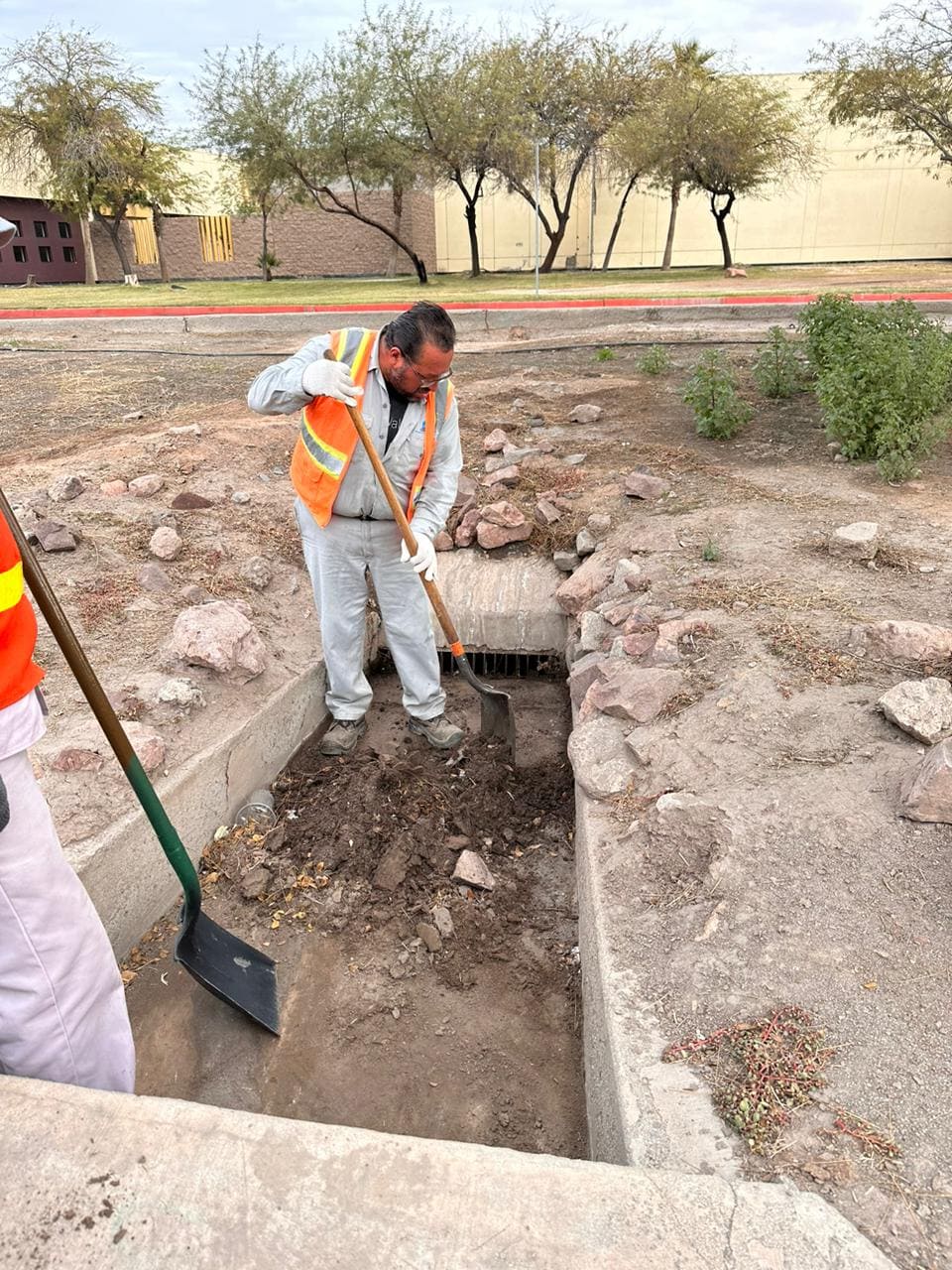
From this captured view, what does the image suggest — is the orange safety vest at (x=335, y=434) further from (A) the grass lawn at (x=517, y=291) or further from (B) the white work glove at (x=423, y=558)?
(A) the grass lawn at (x=517, y=291)

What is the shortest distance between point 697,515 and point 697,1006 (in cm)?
330

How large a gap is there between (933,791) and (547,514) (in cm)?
311

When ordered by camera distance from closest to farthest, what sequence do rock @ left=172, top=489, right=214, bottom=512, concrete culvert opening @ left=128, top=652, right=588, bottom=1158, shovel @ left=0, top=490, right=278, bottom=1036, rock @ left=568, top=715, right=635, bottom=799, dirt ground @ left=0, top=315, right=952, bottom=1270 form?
dirt ground @ left=0, top=315, right=952, bottom=1270 < shovel @ left=0, top=490, right=278, bottom=1036 < concrete culvert opening @ left=128, top=652, right=588, bottom=1158 < rock @ left=568, top=715, right=635, bottom=799 < rock @ left=172, top=489, right=214, bottom=512

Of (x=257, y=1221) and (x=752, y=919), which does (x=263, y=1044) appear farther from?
(x=752, y=919)

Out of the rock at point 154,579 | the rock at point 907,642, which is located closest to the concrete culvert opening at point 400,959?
the rock at point 154,579

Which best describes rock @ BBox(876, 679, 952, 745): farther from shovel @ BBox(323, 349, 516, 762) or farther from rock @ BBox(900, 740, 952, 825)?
shovel @ BBox(323, 349, 516, 762)

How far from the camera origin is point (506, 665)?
5.02m

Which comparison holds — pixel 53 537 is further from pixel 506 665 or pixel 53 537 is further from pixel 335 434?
pixel 506 665

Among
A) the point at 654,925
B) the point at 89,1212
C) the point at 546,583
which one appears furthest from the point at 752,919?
the point at 546,583

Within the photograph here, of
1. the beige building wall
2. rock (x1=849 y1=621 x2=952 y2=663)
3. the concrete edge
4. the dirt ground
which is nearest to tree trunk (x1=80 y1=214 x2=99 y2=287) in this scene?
the beige building wall

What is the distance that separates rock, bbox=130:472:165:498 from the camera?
5102mm

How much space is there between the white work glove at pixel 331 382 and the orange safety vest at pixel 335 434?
0.08 meters

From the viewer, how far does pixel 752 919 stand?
2236mm

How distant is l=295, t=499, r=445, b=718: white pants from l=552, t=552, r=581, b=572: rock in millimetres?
1174
